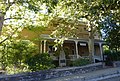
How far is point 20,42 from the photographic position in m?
18.3

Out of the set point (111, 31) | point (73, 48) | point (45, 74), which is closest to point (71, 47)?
point (73, 48)

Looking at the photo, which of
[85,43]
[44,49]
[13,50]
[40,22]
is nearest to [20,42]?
[13,50]

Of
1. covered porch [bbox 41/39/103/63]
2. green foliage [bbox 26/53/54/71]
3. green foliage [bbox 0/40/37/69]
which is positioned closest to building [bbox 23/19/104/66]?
covered porch [bbox 41/39/103/63]

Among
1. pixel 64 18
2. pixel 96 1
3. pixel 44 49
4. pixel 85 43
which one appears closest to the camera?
pixel 96 1

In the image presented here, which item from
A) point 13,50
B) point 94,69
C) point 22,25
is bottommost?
point 94,69

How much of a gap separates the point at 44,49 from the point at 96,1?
868 cm

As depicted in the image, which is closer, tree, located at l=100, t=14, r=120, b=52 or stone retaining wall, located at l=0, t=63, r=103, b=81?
stone retaining wall, located at l=0, t=63, r=103, b=81

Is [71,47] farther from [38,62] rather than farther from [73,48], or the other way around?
[38,62]

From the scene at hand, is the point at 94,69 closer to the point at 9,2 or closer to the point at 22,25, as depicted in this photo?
the point at 22,25

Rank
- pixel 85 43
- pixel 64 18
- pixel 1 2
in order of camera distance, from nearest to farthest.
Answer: pixel 1 2, pixel 64 18, pixel 85 43

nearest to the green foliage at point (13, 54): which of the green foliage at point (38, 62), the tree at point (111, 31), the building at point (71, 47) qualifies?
the green foliage at point (38, 62)

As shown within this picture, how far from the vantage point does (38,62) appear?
55.6ft

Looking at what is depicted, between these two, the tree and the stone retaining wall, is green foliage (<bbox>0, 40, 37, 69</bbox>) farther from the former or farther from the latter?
the tree

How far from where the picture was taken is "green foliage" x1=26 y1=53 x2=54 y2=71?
16.6m
